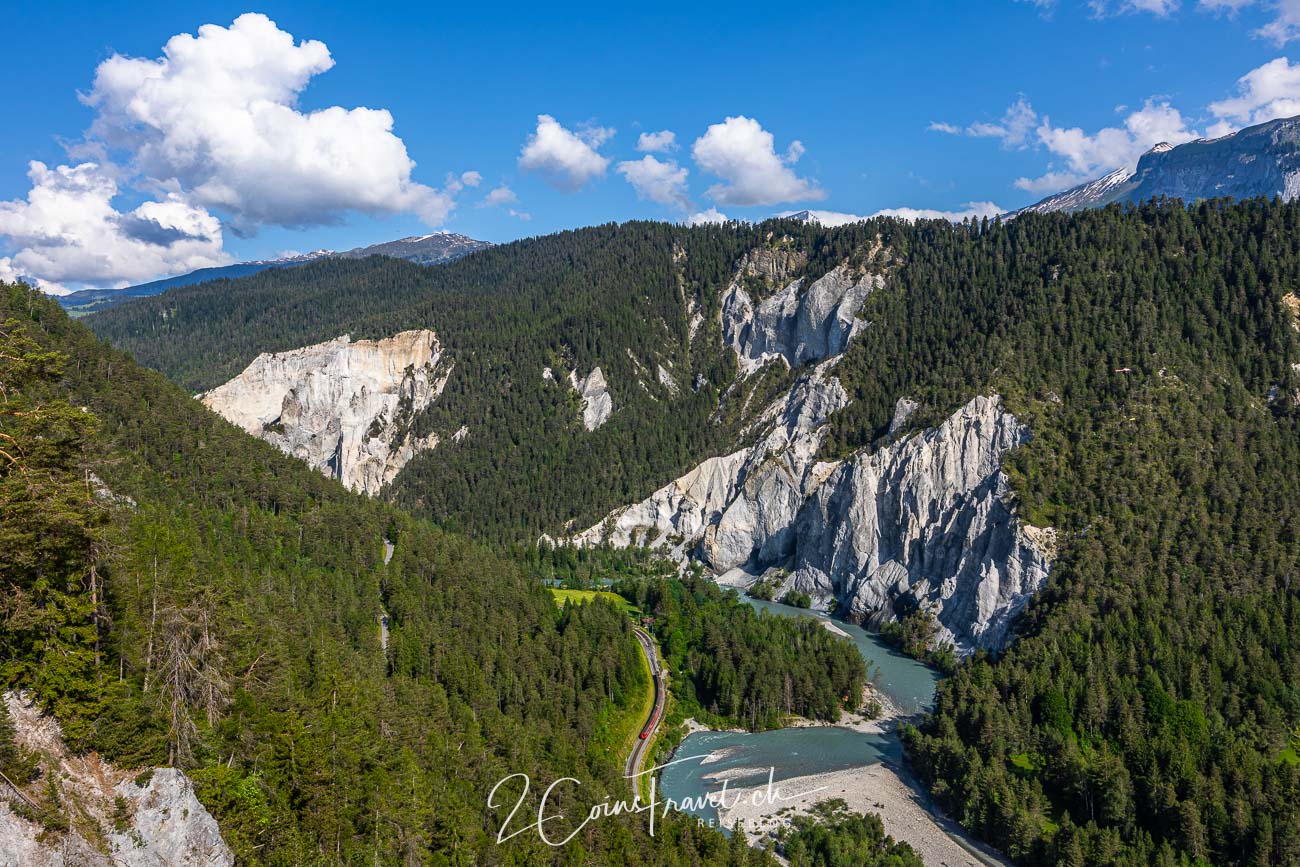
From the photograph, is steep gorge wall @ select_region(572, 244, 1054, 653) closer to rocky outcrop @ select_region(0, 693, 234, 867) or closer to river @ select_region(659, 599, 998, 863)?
river @ select_region(659, 599, 998, 863)

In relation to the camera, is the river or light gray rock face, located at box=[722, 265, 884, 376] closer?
the river

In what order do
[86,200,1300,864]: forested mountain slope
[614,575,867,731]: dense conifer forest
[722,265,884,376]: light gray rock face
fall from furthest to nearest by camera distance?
[722,265,884,376]: light gray rock face, [614,575,867,731]: dense conifer forest, [86,200,1300,864]: forested mountain slope

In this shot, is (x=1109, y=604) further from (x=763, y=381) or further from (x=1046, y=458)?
(x=763, y=381)

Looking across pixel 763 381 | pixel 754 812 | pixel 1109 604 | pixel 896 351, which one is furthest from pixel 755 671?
pixel 763 381

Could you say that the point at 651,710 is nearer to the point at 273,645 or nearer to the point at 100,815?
the point at 273,645

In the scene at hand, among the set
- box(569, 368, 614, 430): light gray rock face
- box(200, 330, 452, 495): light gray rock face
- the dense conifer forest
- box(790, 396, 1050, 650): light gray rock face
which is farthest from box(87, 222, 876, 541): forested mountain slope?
the dense conifer forest

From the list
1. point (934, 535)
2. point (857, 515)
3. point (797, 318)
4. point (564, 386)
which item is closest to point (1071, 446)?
point (934, 535)

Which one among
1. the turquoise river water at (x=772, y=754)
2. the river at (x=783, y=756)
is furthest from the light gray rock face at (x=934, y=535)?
the river at (x=783, y=756)
